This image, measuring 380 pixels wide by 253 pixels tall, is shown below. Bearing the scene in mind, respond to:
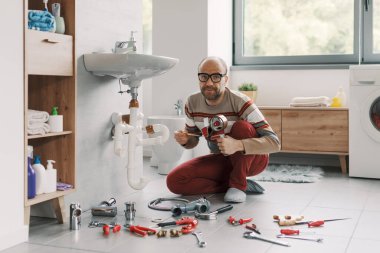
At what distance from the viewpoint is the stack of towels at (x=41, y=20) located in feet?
8.79

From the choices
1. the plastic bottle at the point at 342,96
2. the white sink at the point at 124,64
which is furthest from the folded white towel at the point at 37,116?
the plastic bottle at the point at 342,96

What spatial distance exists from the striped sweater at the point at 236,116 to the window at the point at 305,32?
211 centimetres

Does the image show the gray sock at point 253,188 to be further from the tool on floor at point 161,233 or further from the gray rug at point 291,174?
the tool on floor at point 161,233

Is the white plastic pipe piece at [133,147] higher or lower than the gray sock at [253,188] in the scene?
higher

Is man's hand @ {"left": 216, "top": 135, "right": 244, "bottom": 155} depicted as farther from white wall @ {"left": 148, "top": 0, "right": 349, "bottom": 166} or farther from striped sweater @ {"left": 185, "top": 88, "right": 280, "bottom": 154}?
white wall @ {"left": 148, "top": 0, "right": 349, "bottom": 166}

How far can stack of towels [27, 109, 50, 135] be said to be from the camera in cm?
266

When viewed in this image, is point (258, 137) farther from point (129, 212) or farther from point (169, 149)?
point (169, 149)

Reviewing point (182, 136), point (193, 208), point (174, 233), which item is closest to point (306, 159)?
point (182, 136)

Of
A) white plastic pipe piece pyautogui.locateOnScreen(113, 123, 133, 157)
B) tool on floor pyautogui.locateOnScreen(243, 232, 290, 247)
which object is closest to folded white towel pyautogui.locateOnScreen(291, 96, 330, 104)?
white plastic pipe piece pyautogui.locateOnScreen(113, 123, 133, 157)

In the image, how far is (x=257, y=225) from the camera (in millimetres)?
2828
